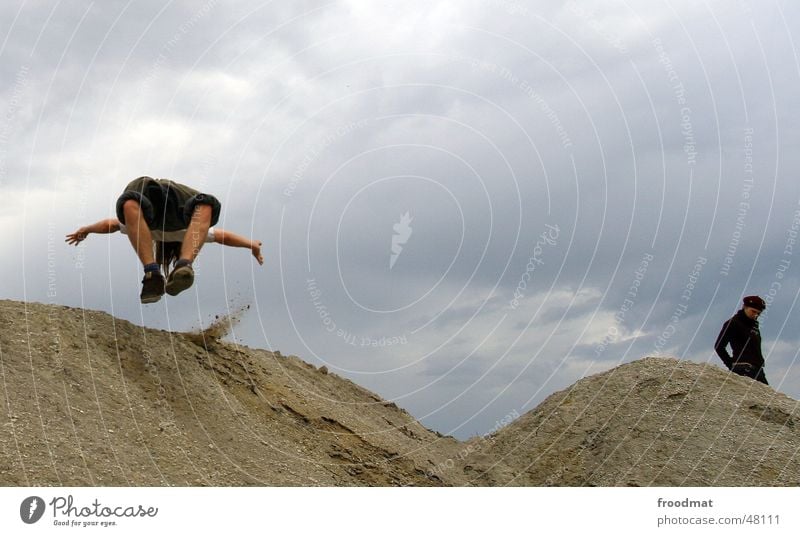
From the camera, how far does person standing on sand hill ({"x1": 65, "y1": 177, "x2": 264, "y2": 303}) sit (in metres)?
12.2

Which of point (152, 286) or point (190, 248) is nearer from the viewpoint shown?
point (152, 286)

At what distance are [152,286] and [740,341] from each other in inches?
484

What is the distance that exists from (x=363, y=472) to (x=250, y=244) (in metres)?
4.48

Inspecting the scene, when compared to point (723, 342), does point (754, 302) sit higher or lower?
higher

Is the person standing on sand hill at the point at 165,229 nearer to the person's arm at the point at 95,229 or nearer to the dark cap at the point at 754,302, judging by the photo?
the person's arm at the point at 95,229

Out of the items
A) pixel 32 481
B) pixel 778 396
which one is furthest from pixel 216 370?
pixel 778 396

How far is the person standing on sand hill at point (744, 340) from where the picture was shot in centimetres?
1703

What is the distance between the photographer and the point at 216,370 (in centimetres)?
1479

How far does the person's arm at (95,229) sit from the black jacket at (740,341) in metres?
12.5

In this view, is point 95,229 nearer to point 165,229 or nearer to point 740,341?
point 165,229

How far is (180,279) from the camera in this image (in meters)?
11.9
